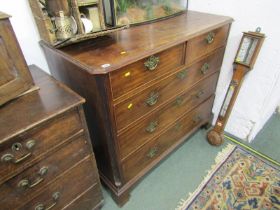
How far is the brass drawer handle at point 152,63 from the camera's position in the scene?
945mm

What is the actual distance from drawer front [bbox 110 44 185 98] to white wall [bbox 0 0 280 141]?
57 cm

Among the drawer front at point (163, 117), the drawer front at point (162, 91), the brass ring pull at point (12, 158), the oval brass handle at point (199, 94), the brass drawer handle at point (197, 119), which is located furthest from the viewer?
the brass drawer handle at point (197, 119)

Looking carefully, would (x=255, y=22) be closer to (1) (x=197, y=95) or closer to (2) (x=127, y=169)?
(1) (x=197, y=95)

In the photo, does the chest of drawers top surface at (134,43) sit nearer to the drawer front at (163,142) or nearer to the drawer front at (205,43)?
the drawer front at (205,43)

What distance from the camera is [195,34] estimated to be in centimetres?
109

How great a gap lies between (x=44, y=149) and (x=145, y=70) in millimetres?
522

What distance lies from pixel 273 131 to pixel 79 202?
1644 millimetres

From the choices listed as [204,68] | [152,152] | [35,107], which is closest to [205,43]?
[204,68]

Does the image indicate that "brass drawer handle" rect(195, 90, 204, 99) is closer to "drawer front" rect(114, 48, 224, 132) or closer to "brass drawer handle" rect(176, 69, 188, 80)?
"drawer front" rect(114, 48, 224, 132)

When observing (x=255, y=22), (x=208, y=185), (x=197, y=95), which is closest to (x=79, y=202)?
(x=208, y=185)

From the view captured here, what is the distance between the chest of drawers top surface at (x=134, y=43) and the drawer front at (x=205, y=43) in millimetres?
43

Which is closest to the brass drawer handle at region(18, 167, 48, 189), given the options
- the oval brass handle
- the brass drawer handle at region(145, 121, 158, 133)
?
the brass drawer handle at region(145, 121, 158, 133)

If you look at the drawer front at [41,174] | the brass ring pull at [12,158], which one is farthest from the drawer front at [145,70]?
the brass ring pull at [12,158]

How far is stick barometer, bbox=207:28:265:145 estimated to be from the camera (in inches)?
51.4
